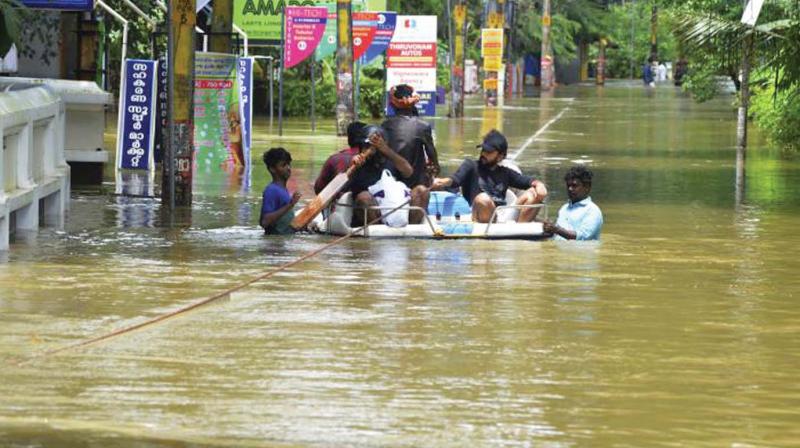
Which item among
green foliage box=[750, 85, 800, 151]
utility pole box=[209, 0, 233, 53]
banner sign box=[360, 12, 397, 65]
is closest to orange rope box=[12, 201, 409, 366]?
utility pole box=[209, 0, 233, 53]

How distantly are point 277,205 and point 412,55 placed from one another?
29.9m

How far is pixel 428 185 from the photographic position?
17.5 metres

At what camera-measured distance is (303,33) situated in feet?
130

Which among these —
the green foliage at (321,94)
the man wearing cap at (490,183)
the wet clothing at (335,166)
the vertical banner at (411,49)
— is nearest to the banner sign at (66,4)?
the wet clothing at (335,166)

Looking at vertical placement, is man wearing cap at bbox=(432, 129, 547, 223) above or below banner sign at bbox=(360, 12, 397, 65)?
below

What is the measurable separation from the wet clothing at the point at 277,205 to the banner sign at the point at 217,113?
8.71 meters

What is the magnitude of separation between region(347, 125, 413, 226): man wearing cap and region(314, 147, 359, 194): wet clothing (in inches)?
7.8

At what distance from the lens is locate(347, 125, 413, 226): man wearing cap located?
55.1 feet

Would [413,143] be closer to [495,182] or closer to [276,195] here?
[495,182]

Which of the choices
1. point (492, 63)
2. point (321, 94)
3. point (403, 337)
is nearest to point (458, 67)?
point (321, 94)

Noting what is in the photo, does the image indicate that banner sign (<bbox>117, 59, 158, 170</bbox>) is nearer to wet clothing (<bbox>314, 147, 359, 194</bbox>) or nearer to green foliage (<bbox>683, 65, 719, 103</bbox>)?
wet clothing (<bbox>314, 147, 359, 194</bbox>)

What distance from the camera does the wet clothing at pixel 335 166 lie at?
17156mm

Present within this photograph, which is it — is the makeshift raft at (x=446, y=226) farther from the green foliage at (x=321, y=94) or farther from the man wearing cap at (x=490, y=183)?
the green foliage at (x=321, y=94)

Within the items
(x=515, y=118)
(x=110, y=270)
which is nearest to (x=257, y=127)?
(x=515, y=118)
